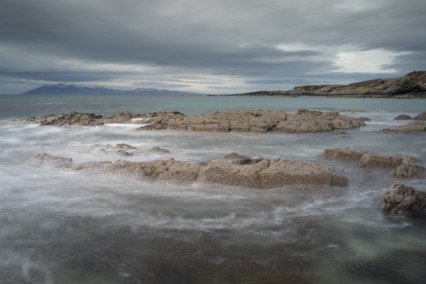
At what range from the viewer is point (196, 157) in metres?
11.0

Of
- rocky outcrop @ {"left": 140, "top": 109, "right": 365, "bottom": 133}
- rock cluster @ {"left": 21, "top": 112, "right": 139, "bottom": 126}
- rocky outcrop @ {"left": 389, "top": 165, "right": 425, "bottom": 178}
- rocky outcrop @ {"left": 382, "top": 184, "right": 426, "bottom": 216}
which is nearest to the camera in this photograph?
rocky outcrop @ {"left": 382, "top": 184, "right": 426, "bottom": 216}

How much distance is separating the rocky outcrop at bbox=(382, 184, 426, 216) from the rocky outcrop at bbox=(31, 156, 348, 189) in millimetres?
1437

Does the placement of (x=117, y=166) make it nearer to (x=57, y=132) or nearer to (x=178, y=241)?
(x=178, y=241)

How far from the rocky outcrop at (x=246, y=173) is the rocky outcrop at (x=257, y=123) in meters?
10.7

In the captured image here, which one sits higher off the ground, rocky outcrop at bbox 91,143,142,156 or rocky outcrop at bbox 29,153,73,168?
rocky outcrop at bbox 91,143,142,156

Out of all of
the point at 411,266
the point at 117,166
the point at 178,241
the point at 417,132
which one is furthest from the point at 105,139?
the point at 417,132

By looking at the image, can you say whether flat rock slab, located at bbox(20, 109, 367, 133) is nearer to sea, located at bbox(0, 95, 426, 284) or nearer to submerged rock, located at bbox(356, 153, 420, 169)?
submerged rock, located at bbox(356, 153, 420, 169)

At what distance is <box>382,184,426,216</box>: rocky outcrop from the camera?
542cm

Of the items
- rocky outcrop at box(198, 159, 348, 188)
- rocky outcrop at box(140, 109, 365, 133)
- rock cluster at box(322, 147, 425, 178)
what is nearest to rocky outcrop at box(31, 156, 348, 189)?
rocky outcrop at box(198, 159, 348, 188)

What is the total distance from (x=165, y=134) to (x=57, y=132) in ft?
23.2

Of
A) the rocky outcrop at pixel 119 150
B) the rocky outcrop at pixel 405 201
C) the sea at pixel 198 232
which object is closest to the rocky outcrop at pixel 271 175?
the sea at pixel 198 232

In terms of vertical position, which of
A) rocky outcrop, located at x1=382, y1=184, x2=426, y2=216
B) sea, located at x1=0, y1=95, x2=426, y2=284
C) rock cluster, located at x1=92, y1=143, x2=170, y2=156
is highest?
rock cluster, located at x1=92, y1=143, x2=170, y2=156

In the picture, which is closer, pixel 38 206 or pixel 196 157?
pixel 38 206

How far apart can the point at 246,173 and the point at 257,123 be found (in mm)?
11816
